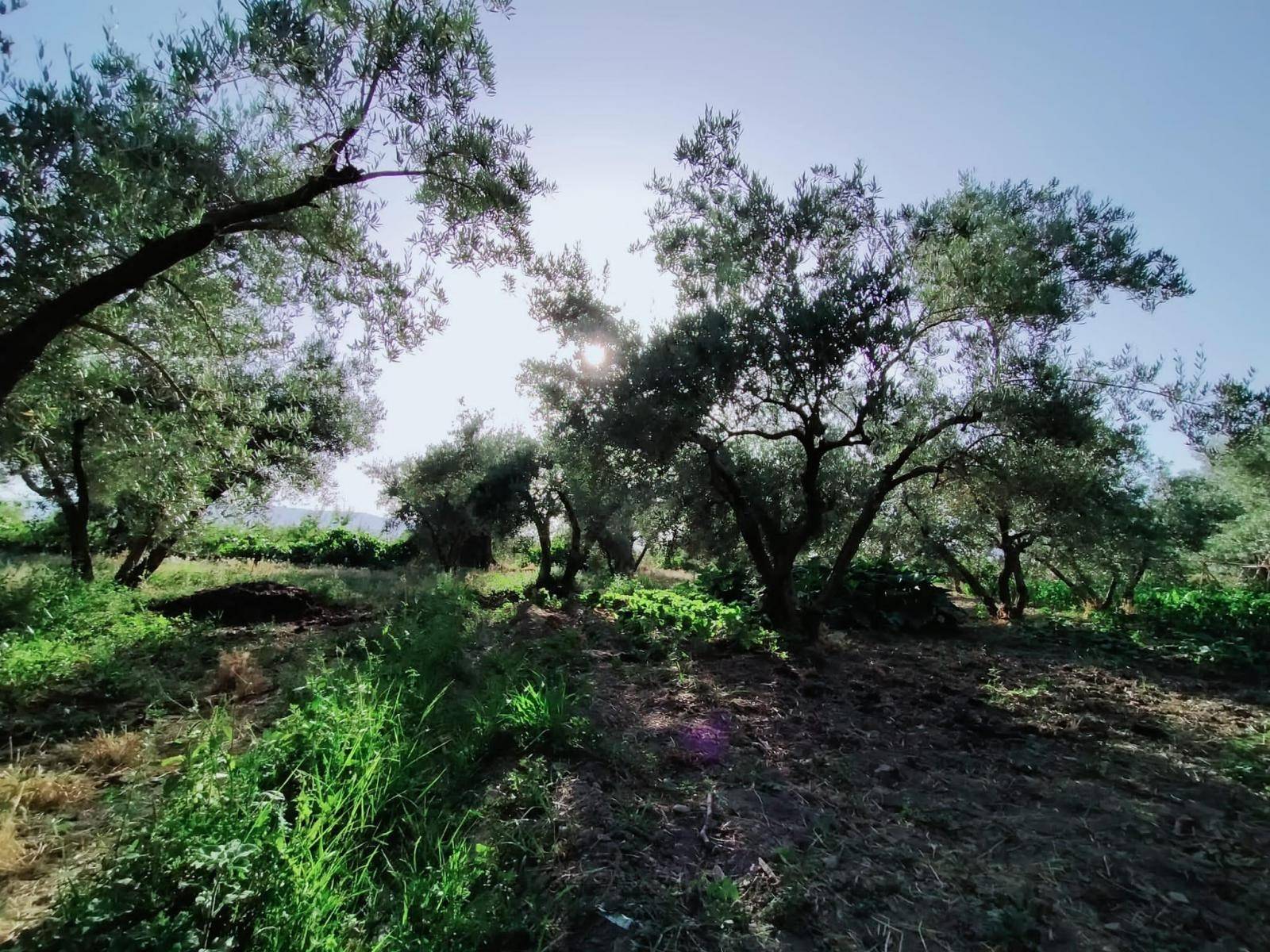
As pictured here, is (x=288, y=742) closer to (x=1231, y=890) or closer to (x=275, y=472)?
(x=1231, y=890)

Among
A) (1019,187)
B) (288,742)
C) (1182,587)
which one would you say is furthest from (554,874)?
(1182,587)

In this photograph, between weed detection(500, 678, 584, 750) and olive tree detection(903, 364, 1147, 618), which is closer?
weed detection(500, 678, 584, 750)

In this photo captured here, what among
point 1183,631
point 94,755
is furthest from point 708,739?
point 1183,631

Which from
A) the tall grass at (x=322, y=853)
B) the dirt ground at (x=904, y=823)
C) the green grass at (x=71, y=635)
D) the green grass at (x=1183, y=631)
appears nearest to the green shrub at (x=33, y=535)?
the green grass at (x=71, y=635)

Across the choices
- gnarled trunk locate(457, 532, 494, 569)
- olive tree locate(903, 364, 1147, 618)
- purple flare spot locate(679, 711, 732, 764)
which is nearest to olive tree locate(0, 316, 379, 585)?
purple flare spot locate(679, 711, 732, 764)

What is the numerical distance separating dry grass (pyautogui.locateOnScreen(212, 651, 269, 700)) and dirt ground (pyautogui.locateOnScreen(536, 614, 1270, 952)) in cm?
308

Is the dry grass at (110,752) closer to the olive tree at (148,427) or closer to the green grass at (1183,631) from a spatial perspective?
the olive tree at (148,427)

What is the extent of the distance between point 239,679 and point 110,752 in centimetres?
131

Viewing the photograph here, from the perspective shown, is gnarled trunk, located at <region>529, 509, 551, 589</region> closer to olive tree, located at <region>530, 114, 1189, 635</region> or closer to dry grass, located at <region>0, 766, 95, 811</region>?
olive tree, located at <region>530, 114, 1189, 635</region>

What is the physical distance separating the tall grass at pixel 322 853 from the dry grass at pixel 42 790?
66 cm

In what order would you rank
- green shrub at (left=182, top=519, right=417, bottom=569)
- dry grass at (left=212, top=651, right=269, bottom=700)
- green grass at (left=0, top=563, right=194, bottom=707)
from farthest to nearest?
Answer: green shrub at (left=182, top=519, right=417, bottom=569), green grass at (left=0, top=563, right=194, bottom=707), dry grass at (left=212, top=651, right=269, bottom=700)

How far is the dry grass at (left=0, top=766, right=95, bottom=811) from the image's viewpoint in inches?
129

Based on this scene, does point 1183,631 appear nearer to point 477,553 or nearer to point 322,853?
point 322,853

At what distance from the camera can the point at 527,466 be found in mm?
20016
